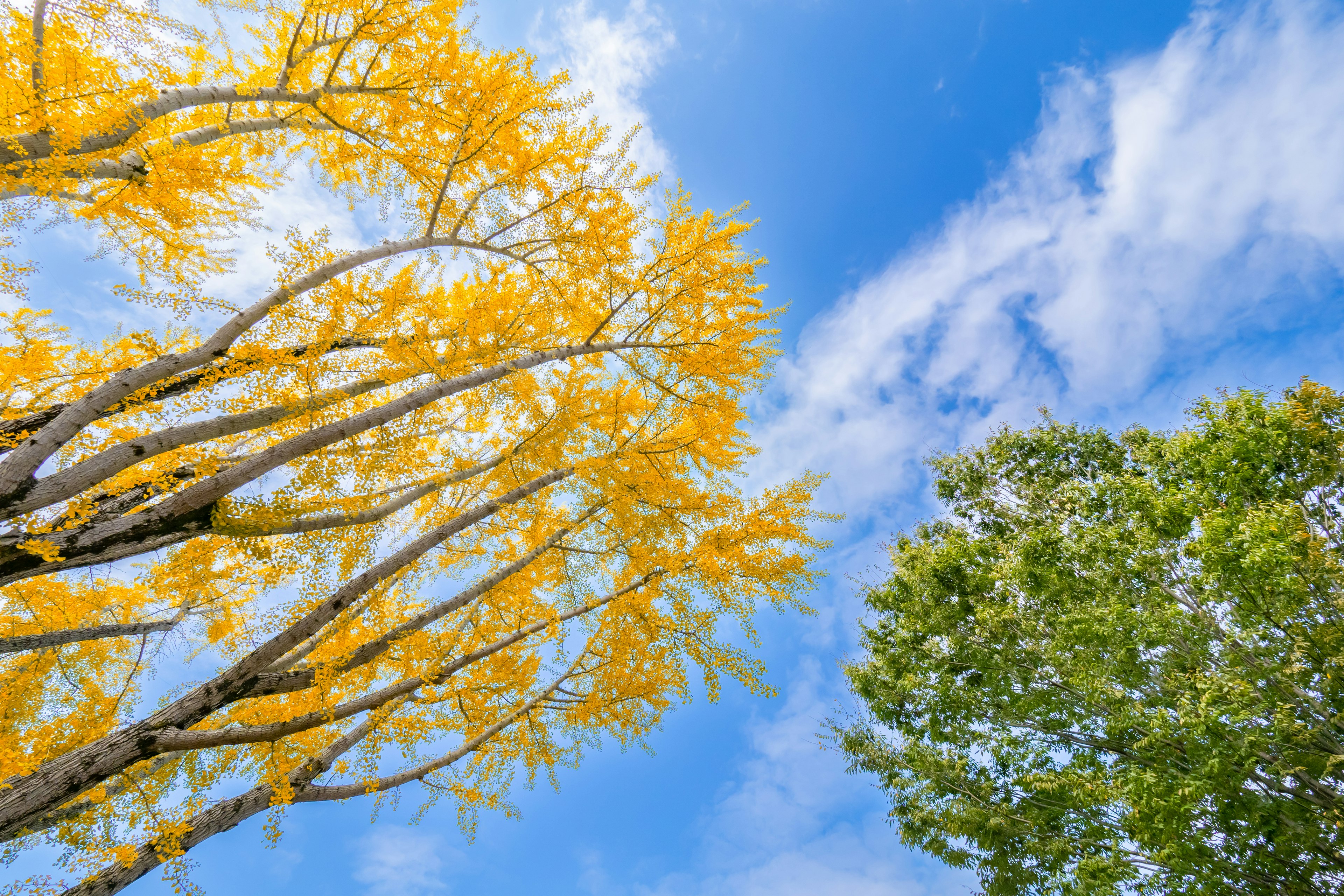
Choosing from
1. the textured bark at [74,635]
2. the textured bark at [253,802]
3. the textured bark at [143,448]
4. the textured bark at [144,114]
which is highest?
the textured bark at [144,114]

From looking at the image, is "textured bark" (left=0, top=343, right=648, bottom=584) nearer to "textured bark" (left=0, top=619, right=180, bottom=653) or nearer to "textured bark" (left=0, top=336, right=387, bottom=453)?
"textured bark" (left=0, top=336, right=387, bottom=453)

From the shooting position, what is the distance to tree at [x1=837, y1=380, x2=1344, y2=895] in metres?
4.98

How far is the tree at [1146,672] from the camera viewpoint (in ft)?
16.3

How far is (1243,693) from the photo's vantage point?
15.6 ft

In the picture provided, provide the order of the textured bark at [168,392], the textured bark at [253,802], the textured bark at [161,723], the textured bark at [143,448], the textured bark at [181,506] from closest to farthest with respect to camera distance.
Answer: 1. the textured bark at [161,723]
2. the textured bark at [181,506]
3. the textured bark at [143,448]
4. the textured bark at [253,802]
5. the textured bark at [168,392]

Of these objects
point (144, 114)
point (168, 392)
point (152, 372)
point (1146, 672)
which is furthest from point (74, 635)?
point (1146, 672)

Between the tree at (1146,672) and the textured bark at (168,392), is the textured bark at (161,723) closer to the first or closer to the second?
the textured bark at (168,392)

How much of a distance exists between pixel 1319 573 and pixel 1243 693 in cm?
138

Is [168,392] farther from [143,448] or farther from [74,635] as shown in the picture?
[74,635]

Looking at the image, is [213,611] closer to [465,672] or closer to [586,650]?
[465,672]

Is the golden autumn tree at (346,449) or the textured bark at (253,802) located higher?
the golden autumn tree at (346,449)

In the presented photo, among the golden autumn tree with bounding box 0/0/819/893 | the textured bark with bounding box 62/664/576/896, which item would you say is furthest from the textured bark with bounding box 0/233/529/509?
the textured bark with bounding box 62/664/576/896

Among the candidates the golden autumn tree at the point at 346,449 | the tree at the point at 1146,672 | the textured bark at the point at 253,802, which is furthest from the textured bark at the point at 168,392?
the tree at the point at 1146,672

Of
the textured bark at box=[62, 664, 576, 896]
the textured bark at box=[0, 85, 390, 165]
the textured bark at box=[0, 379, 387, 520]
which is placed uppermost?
the textured bark at box=[0, 85, 390, 165]
